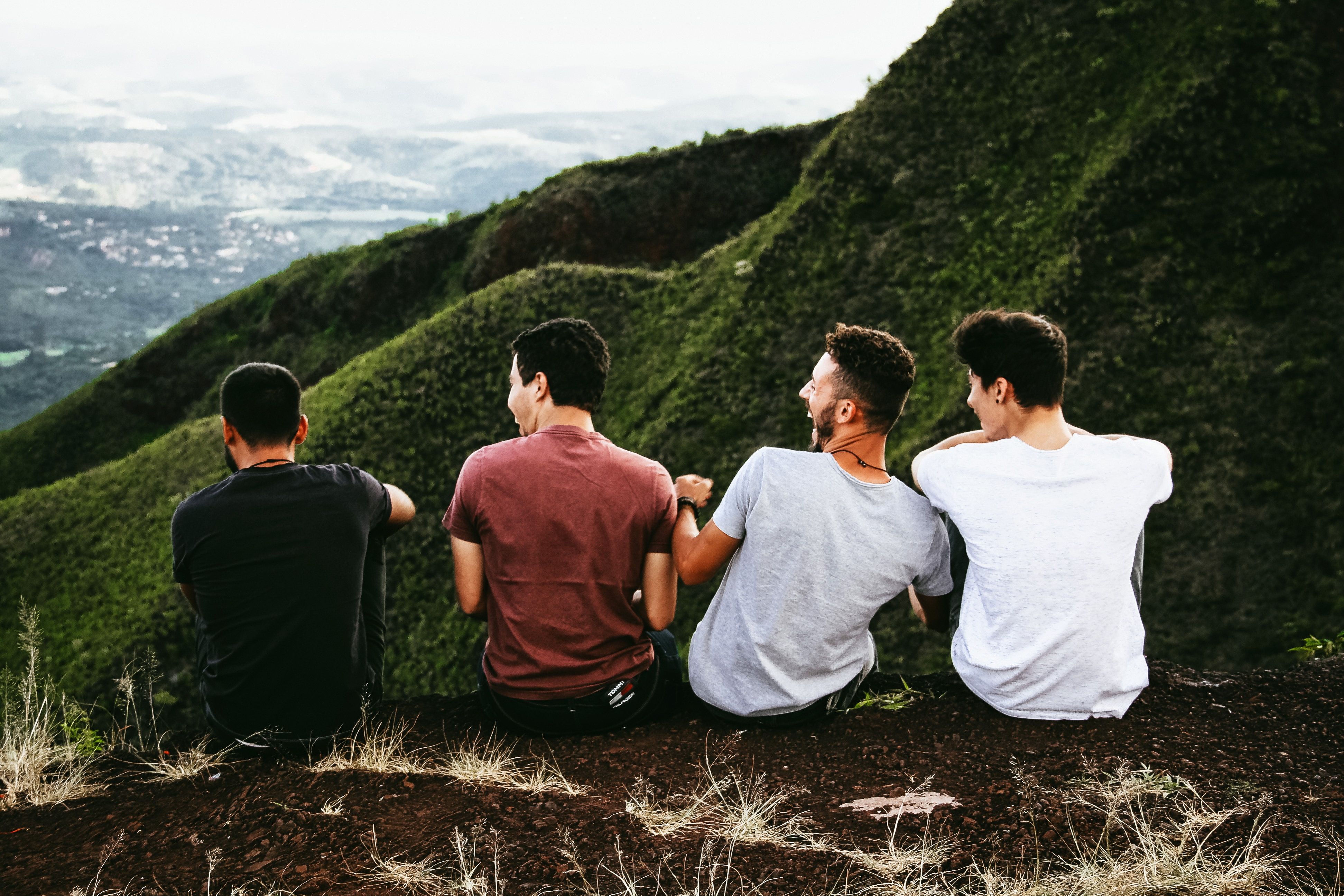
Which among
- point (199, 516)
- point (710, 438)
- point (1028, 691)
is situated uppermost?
point (199, 516)

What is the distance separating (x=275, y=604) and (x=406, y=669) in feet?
45.1

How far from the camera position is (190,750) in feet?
15.4

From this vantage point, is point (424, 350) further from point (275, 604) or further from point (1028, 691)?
point (1028, 691)

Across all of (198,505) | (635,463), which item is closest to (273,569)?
(198,505)

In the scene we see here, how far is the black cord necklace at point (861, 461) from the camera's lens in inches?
160

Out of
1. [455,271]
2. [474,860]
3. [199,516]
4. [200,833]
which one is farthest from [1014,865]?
[455,271]

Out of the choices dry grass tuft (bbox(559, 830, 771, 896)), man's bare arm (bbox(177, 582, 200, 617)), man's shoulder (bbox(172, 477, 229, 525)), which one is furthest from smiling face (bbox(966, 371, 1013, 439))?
man's bare arm (bbox(177, 582, 200, 617))

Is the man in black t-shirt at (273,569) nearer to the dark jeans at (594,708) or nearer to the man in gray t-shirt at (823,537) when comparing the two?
the dark jeans at (594,708)

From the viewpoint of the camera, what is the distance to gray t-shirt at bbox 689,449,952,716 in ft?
13.2

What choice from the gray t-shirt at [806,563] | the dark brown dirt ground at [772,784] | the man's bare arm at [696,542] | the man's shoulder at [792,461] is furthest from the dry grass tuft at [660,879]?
the man's shoulder at [792,461]

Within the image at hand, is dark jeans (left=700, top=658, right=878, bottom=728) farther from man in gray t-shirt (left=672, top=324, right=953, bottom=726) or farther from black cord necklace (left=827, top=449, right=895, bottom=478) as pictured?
black cord necklace (left=827, top=449, right=895, bottom=478)

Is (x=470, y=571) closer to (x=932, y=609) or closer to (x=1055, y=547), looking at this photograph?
(x=932, y=609)

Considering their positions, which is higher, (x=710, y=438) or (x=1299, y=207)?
(x=1299, y=207)

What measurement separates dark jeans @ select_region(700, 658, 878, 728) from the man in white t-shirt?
0.70 metres
